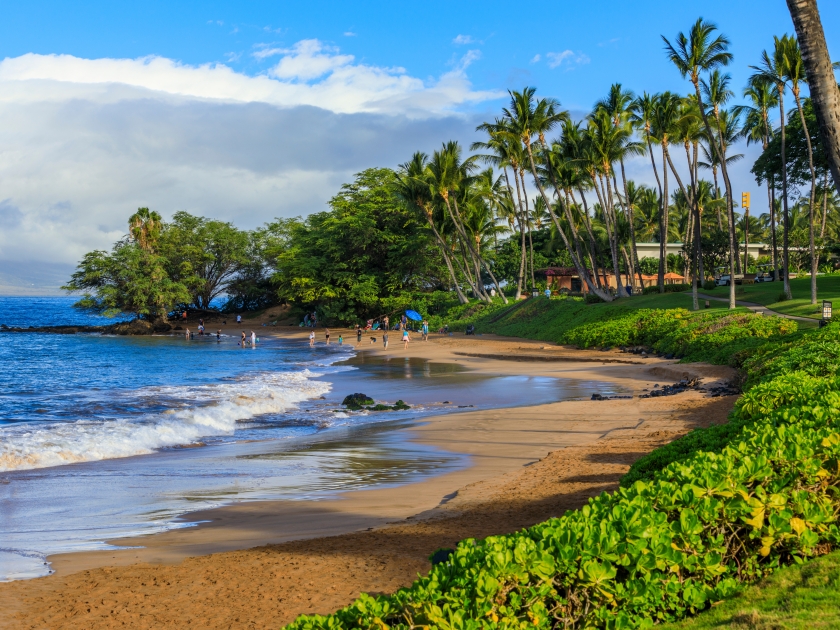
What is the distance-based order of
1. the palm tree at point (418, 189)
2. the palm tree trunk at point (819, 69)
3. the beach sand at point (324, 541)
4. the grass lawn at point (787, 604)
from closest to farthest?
the grass lawn at point (787, 604)
the beach sand at point (324, 541)
the palm tree trunk at point (819, 69)
the palm tree at point (418, 189)

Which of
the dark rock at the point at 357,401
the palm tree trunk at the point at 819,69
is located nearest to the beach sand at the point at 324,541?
the palm tree trunk at the point at 819,69

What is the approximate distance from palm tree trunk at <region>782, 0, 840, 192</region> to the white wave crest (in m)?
12.6

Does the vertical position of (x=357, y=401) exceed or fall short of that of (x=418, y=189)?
it falls short

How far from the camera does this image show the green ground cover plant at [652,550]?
12.5 feet

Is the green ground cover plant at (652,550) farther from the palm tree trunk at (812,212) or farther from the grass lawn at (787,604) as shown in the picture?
the palm tree trunk at (812,212)

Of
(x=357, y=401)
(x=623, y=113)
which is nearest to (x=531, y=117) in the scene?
(x=623, y=113)

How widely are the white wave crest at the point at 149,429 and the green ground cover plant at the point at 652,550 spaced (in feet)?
35.6

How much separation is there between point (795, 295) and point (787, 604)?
34.7 metres

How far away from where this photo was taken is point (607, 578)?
4.09m

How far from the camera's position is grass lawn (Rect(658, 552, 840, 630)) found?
13.2 feet

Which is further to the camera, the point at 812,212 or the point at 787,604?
the point at 812,212

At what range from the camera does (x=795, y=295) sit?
34906 mm

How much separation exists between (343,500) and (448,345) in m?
31.1

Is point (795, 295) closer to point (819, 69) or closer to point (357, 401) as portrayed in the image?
point (357, 401)
